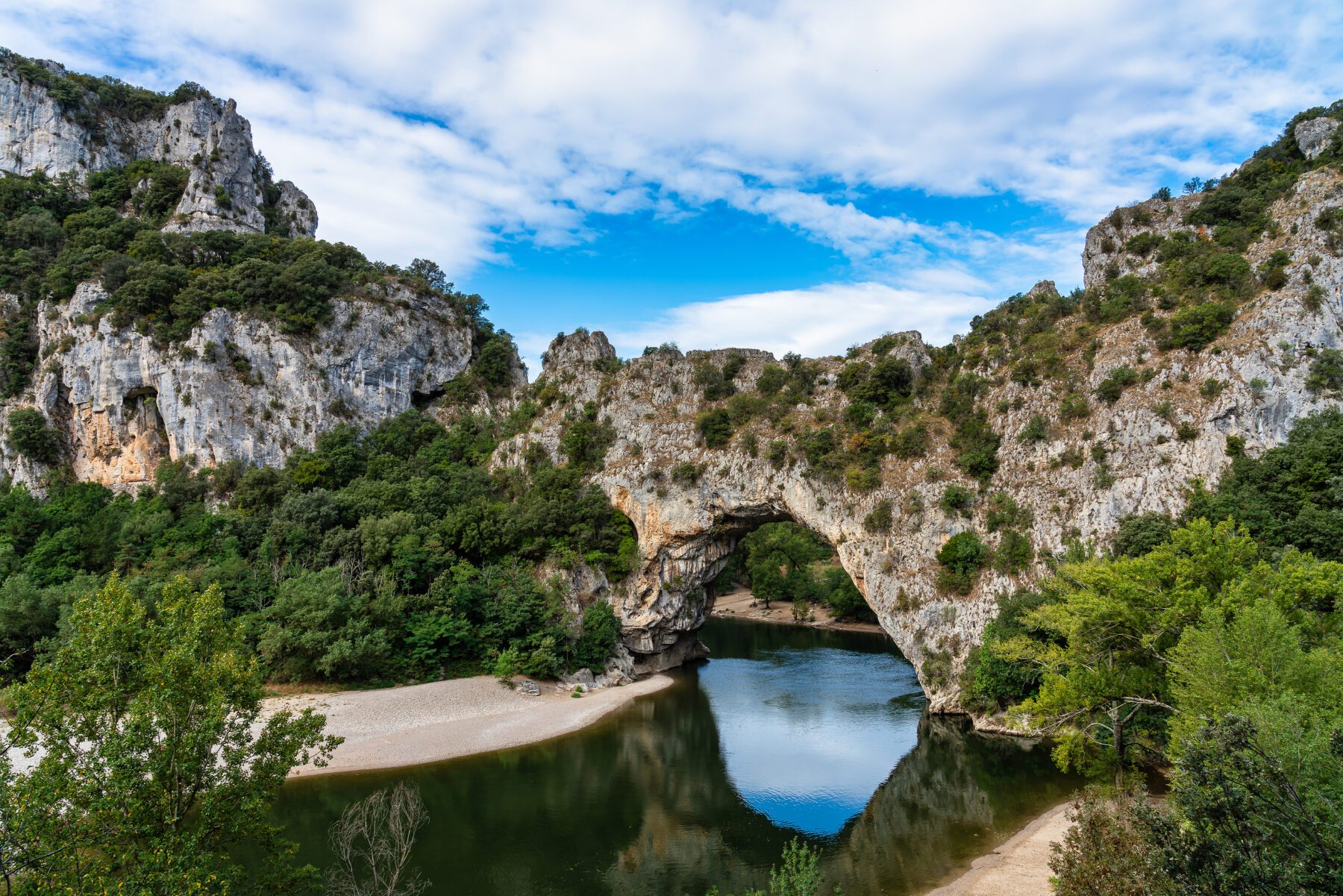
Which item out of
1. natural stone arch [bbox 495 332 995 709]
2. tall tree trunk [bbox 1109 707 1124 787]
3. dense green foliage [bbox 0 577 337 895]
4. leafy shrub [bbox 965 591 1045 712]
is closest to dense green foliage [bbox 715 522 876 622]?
natural stone arch [bbox 495 332 995 709]

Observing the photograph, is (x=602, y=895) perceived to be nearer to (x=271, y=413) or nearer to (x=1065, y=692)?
(x=1065, y=692)

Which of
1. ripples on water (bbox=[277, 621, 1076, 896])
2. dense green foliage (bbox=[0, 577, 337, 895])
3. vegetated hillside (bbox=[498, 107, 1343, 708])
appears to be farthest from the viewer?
vegetated hillside (bbox=[498, 107, 1343, 708])

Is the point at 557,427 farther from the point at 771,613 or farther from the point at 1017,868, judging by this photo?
the point at 1017,868

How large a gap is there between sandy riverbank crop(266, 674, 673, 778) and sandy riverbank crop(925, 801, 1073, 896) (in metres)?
18.1

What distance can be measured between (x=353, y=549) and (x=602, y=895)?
27.9 m

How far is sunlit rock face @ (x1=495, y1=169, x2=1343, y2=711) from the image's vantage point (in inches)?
1177

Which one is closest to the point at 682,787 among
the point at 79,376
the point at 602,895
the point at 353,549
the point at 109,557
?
the point at 602,895

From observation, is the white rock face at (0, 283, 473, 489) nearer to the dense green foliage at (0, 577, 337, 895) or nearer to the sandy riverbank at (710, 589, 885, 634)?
the sandy riverbank at (710, 589, 885, 634)

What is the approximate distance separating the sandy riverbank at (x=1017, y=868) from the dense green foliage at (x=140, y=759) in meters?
14.4

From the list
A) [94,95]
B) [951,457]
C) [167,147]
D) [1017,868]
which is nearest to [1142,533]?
[951,457]

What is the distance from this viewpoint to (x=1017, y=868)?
55.6 feet

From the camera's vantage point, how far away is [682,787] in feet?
79.8

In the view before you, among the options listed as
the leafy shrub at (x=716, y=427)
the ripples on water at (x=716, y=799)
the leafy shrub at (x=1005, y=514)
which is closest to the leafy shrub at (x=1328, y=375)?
the leafy shrub at (x=1005, y=514)

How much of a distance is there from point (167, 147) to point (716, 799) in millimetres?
78621
